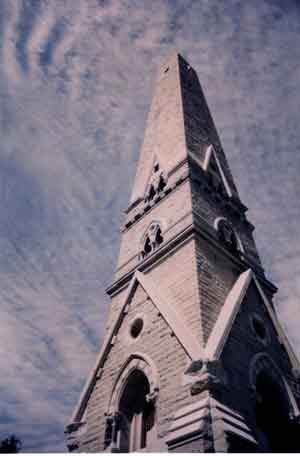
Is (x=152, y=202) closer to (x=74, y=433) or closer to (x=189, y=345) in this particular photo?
(x=189, y=345)

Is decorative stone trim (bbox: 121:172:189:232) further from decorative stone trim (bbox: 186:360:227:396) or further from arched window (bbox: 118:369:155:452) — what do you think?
decorative stone trim (bbox: 186:360:227:396)

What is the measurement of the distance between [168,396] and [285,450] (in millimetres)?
3770

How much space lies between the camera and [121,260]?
16.0 metres

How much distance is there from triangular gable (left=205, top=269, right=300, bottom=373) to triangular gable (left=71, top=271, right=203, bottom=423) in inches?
14.1

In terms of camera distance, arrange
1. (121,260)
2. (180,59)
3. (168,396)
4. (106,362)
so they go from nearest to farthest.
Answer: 1. (168,396)
2. (106,362)
3. (121,260)
4. (180,59)

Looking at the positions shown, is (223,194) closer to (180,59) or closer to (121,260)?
(121,260)

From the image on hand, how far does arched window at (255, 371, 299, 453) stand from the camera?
978cm

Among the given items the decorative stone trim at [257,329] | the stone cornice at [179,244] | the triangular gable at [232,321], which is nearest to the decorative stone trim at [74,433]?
the triangular gable at [232,321]

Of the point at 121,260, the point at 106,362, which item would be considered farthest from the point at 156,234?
the point at 106,362

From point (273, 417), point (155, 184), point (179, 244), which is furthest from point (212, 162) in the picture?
point (273, 417)

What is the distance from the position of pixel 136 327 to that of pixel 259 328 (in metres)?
3.90

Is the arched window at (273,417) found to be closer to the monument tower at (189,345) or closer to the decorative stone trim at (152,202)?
the monument tower at (189,345)

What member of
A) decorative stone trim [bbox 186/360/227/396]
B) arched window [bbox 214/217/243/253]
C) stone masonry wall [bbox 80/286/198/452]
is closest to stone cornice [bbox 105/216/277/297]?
arched window [bbox 214/217/243/253]

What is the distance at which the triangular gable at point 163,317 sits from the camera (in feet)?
29.2
